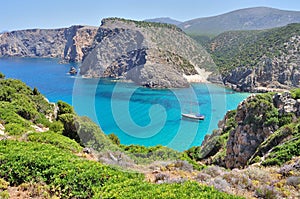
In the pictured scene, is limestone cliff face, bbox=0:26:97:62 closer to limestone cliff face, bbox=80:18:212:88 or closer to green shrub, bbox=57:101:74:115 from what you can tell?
limestone cliff face, bbox=80:18:212:88

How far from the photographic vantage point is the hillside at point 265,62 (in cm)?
7831

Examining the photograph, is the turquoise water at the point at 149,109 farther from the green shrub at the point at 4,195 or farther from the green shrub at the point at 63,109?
the green shrub at the point at 4,195

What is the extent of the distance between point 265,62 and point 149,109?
1974 inches

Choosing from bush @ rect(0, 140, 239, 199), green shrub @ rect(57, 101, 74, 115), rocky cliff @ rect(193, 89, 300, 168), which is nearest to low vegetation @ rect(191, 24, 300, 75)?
rocky cliff @ rect(193, 89, 300, 168)

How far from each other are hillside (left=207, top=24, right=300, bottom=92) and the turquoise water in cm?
1002

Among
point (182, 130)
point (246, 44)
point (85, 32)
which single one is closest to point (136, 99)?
point (182, 130)

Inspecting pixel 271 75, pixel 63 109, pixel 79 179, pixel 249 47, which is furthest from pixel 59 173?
pixel 249 47

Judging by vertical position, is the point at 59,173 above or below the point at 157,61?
below

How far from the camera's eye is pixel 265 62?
274ft

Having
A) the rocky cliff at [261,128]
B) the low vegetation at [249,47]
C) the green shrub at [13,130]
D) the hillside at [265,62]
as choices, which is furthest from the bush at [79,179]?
the low vegetation at [249,47]

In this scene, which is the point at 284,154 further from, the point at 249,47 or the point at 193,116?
the point at 249,47

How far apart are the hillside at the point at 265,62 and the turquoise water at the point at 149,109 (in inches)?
395

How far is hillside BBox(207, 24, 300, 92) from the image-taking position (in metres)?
78.3

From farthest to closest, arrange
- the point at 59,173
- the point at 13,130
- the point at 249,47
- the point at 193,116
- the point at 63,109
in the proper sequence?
the point at 249,47 → the point at 193,116 → the point at 63,109 → the point at 13,130 → the point at 59,173
